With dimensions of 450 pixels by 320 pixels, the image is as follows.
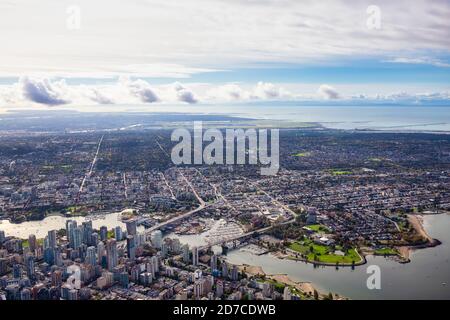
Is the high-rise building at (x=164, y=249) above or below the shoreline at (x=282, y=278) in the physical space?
above

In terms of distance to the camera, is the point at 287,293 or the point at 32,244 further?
the point at 32,244

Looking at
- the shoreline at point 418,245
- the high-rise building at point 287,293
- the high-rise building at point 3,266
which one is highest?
the high-rise building at point 287,293

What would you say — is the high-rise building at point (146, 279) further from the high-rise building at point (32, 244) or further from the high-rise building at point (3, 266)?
the high-rise building at point (32, 244)

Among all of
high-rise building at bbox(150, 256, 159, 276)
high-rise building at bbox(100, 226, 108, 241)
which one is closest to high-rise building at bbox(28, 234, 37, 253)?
high-rise building at bbox(100, 226, 108, 241)

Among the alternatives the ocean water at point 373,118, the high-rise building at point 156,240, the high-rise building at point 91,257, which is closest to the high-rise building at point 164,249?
the high-rise building at point 156,240

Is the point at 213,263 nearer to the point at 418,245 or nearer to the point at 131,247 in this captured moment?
the point at 131,247

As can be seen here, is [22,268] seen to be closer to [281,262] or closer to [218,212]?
[281,262]

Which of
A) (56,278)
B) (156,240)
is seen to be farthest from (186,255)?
(56,278)

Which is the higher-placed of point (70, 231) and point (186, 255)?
point (70, 231)

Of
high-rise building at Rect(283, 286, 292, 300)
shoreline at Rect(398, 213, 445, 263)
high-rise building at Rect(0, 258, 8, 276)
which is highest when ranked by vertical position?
high-rise building at Rect(283, 286, 292, 300)

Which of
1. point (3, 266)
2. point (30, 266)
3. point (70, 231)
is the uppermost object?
point (70, 231)

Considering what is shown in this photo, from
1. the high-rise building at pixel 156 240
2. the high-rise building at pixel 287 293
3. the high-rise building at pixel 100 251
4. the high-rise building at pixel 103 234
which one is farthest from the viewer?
the high-rise building at pixel 103 234

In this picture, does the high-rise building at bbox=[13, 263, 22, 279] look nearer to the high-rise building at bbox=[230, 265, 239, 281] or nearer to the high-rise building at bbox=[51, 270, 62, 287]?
the high-rise building at bbox=[51, 270, 62, 287]
